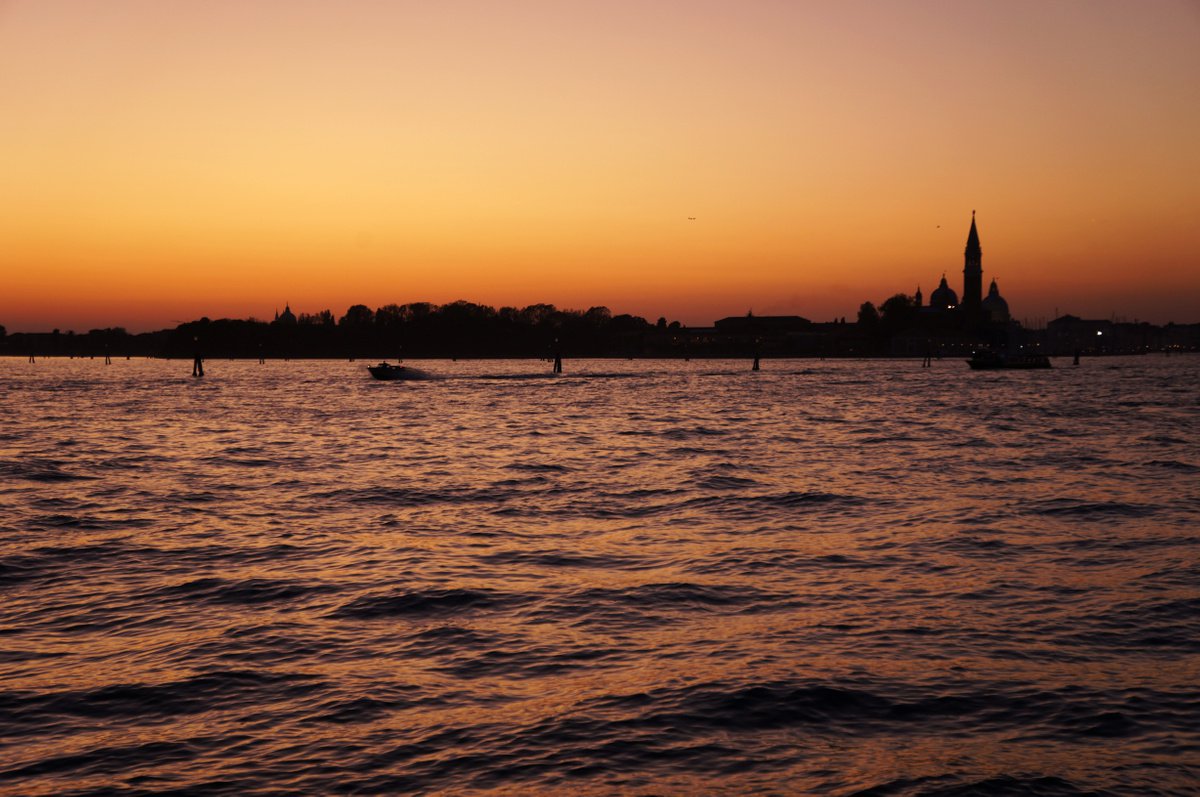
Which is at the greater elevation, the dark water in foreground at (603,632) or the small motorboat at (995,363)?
the small motorboat at (995,363)

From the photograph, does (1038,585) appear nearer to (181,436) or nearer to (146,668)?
(146,668)

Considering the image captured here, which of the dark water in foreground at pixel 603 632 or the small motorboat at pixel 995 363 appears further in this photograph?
the small motorboat at pixel 995 363

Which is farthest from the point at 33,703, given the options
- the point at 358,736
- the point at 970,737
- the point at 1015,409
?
the point at 1015,409

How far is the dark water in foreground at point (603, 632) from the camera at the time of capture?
835 cm

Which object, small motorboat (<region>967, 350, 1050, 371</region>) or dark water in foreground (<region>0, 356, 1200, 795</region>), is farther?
small motorboat (<region>967, 350, 1050, 371</region>)

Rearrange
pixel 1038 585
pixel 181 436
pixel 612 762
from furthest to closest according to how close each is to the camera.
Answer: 1. pixel 181 436
2. pixel 1038 585
3. pixel 612 762

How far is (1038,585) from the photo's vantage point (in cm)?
1484

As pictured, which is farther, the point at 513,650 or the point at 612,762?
the point at 513,650

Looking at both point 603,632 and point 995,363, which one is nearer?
point 603,632

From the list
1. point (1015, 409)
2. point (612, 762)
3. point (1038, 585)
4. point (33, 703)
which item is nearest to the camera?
point (612, 762)

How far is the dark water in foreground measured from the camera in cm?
835

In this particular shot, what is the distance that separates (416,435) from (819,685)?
39.0 m

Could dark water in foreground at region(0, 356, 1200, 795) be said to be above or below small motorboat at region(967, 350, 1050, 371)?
below

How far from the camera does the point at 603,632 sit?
12383 millimetres
